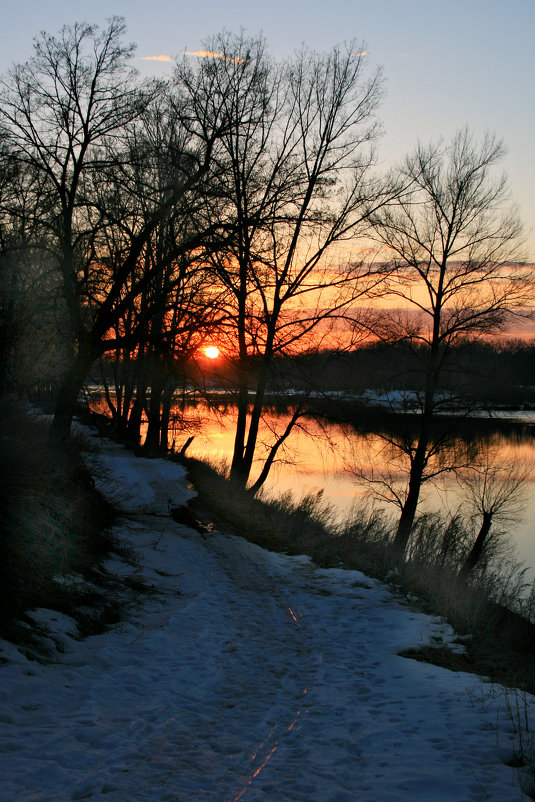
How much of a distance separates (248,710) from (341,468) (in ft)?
92.3

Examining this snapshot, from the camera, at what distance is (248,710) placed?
5246 mm

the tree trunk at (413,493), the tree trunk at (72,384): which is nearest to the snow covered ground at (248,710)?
the tree trunk at (72,384)

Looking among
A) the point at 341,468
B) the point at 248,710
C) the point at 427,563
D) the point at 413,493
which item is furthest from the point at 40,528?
the point at 341,468

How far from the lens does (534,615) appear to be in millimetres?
12617

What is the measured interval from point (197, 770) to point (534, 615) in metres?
10.5

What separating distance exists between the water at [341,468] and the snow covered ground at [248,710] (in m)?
10.7

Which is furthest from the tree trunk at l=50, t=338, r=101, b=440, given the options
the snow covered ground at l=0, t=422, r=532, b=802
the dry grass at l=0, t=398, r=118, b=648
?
the snow covered ground at l=0, t=422, r=532, b=802

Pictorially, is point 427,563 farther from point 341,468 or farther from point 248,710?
point 341,468

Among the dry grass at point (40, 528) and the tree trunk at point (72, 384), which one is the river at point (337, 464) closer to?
the tree trunk at point (72, 384)

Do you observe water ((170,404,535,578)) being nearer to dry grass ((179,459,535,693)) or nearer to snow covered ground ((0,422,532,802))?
dry grass ((179,459,535,693))

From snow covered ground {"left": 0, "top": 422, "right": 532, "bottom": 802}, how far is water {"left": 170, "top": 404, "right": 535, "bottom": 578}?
10.7 meters

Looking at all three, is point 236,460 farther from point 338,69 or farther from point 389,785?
point 389,785

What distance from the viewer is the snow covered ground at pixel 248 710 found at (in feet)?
13.1

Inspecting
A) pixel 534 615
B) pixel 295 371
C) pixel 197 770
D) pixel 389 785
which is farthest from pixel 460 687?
pixel 295 371
